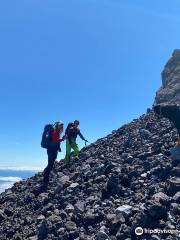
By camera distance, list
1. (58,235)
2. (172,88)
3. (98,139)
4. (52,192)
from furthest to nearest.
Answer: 1. (172,88)
2. (98,139)
3. (52,192)
4. (58,235)

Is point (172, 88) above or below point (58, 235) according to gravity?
above

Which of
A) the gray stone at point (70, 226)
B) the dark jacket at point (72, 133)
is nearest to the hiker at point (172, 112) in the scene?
the gray stone at point (70, 226)

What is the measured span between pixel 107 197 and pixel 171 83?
81.8 feet

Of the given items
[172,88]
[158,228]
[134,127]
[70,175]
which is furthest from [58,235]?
[172,88]

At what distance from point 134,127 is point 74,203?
12438 millimetres

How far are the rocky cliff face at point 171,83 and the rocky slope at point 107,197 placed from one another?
10822mm

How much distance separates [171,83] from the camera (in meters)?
40.2

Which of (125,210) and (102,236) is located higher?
(125,210)

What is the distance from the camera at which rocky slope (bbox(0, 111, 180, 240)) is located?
13.7 metres

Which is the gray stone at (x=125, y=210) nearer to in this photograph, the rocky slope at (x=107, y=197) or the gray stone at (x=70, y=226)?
the rocky slope at (x=107, y=197)

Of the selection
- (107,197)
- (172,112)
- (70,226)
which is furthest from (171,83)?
(70,226)

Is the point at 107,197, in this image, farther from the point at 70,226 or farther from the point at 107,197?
the point at 70,226

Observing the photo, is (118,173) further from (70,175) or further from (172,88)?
(172,88)

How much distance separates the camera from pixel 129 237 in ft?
43.2
